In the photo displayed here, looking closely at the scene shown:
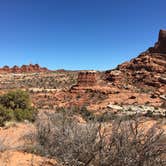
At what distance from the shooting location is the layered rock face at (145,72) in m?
48.3

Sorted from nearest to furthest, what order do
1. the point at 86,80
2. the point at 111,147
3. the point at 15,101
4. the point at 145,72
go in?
the point at 111,147 < the point at 15,101 < the point at 86,80 < the point at 145,72

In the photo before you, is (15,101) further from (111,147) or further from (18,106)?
(111,147)

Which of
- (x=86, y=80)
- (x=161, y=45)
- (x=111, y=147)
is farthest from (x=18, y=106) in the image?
(x=161, y=45)

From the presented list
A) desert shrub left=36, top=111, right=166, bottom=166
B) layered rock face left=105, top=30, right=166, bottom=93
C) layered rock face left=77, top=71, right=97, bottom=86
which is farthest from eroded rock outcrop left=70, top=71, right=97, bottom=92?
A: desert shrub left=36, top=111, right=166, bottom=166

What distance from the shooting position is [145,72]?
52156mm

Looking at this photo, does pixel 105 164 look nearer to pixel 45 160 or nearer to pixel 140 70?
pixel 45 160

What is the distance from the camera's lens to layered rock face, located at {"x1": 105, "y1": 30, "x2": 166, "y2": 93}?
48.3 metres

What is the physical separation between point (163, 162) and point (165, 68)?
50.9 m

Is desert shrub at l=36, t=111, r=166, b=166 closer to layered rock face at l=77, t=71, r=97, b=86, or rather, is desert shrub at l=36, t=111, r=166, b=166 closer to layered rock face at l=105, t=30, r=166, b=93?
layered rock face at l=77, t=71, r=97, b=86

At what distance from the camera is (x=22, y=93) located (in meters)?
16.3

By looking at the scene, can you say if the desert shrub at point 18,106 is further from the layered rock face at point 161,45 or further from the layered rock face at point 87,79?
the layered rock face at point 161,45

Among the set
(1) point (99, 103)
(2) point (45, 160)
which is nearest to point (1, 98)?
(2) point (45, 160)

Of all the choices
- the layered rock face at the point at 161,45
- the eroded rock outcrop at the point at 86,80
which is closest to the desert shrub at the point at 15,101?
the eroded rock outcrop at the point at 86,80

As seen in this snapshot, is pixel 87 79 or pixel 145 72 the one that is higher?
pixel 145 72
